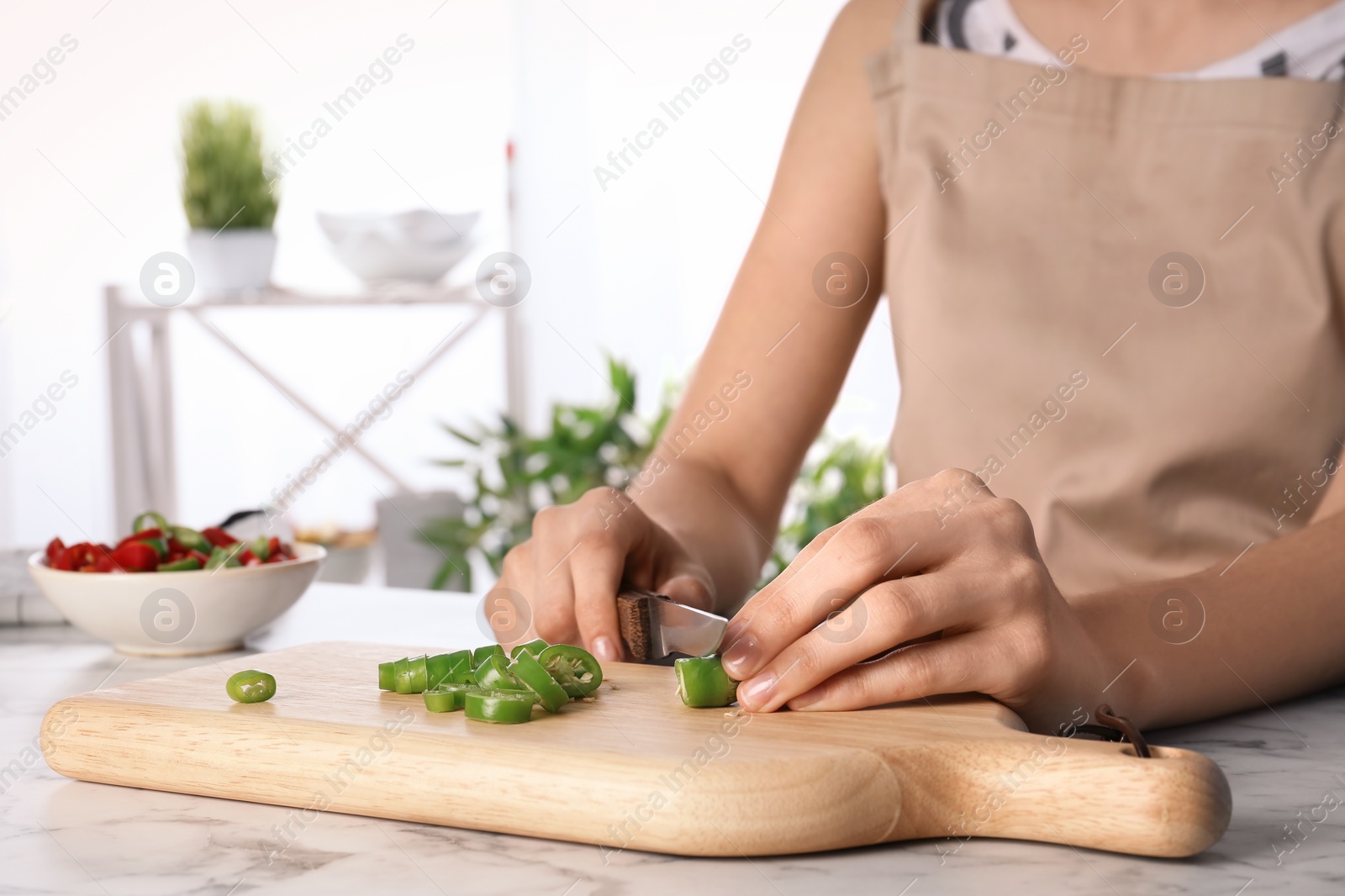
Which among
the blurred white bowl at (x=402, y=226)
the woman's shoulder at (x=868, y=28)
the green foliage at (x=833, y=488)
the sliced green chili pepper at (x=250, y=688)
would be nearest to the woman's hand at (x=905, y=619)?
the sliced green chili pepper at (x=250, y=688)

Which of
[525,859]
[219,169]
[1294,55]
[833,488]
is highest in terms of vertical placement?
[219,169]

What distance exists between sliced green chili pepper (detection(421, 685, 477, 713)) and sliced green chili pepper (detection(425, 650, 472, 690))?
2cm

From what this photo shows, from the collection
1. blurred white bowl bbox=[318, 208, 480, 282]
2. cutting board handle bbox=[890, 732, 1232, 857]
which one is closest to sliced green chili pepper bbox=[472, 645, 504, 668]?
cutting board handle bbox=[890, 732, 1232, 857]

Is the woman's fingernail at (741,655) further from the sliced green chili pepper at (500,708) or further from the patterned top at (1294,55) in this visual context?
the patterned top at (1294,55)

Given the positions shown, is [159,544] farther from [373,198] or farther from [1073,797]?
[373,198]

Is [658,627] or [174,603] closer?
[658,627]

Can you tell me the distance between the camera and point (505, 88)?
152 inches

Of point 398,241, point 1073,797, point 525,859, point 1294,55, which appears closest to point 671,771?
point 525,859

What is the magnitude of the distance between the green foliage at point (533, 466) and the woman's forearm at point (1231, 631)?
2165mm

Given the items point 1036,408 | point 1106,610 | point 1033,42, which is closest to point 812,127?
point 1033,42

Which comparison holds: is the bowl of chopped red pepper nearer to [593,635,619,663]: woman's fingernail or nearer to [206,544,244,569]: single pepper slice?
[206,544,244,569]: single pepper slice

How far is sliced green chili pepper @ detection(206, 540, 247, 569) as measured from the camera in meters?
1.05

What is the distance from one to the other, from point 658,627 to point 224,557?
0.46m

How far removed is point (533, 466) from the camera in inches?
127
